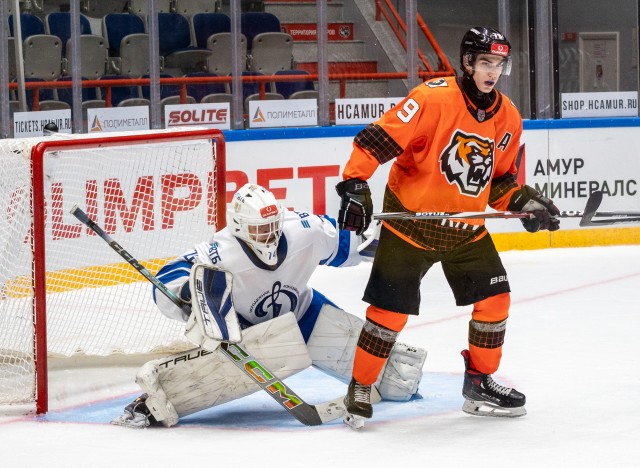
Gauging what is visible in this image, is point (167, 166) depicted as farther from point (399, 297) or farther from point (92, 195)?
point (399, 297)

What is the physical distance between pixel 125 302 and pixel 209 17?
2.73 meters

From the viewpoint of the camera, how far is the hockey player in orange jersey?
10.9 feet

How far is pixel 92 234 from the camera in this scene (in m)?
4.56

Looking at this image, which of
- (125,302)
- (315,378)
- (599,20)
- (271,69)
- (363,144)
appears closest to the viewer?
(363,144)

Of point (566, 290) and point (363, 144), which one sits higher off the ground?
point (363, 144)

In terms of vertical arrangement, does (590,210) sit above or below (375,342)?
above

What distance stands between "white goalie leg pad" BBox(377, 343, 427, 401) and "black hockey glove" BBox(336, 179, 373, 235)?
61 centimetres

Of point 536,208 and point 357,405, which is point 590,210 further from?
point 357,405

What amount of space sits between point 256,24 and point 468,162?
12.0 ft

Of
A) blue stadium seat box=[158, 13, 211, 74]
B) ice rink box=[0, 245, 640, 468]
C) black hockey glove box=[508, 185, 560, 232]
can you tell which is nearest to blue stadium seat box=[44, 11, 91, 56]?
blue stadium seat box=[158, 13, 211, 74]

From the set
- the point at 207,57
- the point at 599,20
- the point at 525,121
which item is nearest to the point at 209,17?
the point at 207,57

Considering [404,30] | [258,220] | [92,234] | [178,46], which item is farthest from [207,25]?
[258,220]

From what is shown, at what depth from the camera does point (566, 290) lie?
571cm

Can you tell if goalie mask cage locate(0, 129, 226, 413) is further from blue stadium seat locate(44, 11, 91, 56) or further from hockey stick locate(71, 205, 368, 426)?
blue stadium seat locate(44, 11, 91, 56)
